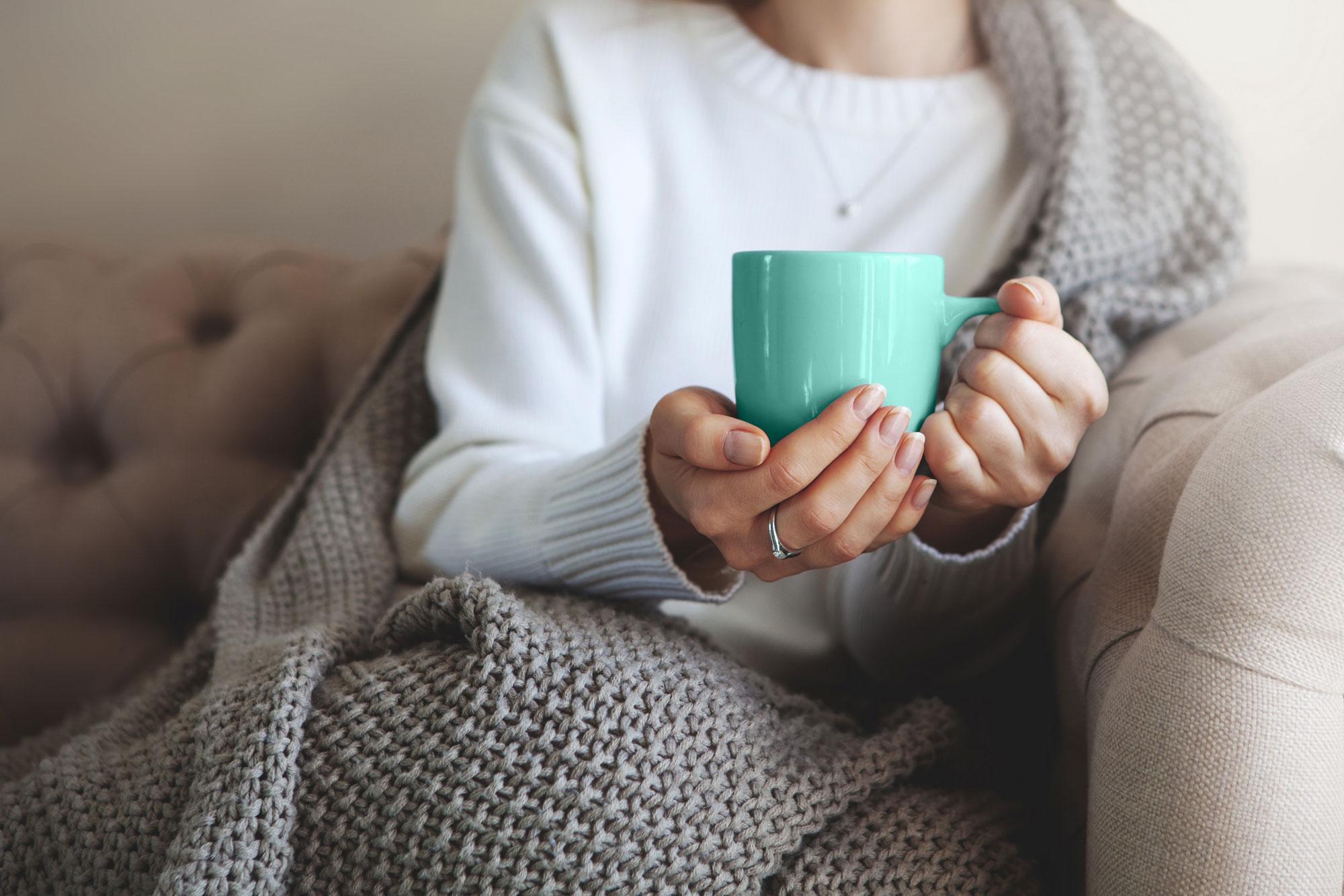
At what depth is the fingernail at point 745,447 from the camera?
0.44 meters

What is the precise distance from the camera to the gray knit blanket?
17.6 inches

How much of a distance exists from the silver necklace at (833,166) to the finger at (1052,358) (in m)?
0.40

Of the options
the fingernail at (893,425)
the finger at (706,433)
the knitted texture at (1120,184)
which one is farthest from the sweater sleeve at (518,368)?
the knitted texture at (1120,184)

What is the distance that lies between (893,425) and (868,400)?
0.02 meters

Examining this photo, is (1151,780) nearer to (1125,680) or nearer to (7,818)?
(1125,680)

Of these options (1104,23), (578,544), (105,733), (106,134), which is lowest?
(105,733)

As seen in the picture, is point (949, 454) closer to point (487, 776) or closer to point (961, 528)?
point (961, 528)

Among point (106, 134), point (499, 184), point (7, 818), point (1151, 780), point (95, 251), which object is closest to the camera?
point (1151, 780)

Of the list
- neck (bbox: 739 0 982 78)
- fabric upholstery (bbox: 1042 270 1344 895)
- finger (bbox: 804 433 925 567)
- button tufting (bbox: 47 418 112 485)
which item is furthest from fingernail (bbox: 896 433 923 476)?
button tufting (bbox: 47 418 112 485)

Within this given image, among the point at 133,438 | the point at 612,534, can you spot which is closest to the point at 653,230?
the point at 612,534

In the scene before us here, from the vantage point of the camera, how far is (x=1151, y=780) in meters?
0.40

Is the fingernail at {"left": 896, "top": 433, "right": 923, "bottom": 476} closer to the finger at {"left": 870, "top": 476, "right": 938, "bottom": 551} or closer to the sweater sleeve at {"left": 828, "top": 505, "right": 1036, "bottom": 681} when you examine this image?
the finger at {"left": 870, "top": 476, "right": 938, "bottom": 551}

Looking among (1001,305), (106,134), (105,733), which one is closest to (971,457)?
(1001,305)

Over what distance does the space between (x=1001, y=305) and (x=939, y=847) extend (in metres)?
0.29
